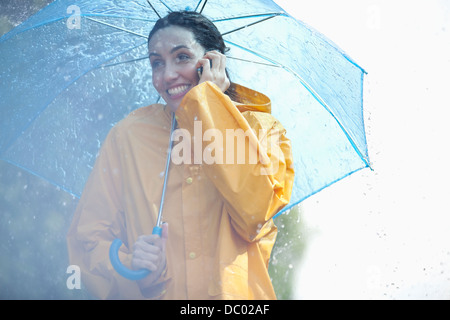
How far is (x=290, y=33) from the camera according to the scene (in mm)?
2215

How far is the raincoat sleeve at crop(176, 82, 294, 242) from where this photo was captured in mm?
1654

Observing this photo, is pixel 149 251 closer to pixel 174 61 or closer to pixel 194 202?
pixel 194 202

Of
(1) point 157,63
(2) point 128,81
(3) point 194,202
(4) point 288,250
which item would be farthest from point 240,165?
(4) point 288,250

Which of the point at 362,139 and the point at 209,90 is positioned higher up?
the point at 209,90

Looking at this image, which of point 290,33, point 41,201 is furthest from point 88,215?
point 41,201

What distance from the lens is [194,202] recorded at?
1.85 metres

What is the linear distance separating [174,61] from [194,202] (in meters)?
0.57

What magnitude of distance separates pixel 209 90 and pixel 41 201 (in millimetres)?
3209

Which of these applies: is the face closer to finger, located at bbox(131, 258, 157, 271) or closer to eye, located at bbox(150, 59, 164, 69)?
eye, located at bbox(150, 59, 164, 69)

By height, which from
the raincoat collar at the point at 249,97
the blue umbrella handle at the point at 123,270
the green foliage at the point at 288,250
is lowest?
the green foliage at the point at 288,250

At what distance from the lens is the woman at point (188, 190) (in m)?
1.68

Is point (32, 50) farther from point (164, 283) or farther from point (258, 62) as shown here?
point (164, 283)

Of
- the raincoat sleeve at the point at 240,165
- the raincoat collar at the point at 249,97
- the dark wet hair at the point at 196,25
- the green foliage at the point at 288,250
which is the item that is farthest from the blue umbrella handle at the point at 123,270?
the green foliage at the point at 288,250

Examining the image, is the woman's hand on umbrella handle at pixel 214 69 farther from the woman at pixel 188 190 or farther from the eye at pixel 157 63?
the eye at pixel 157 63
